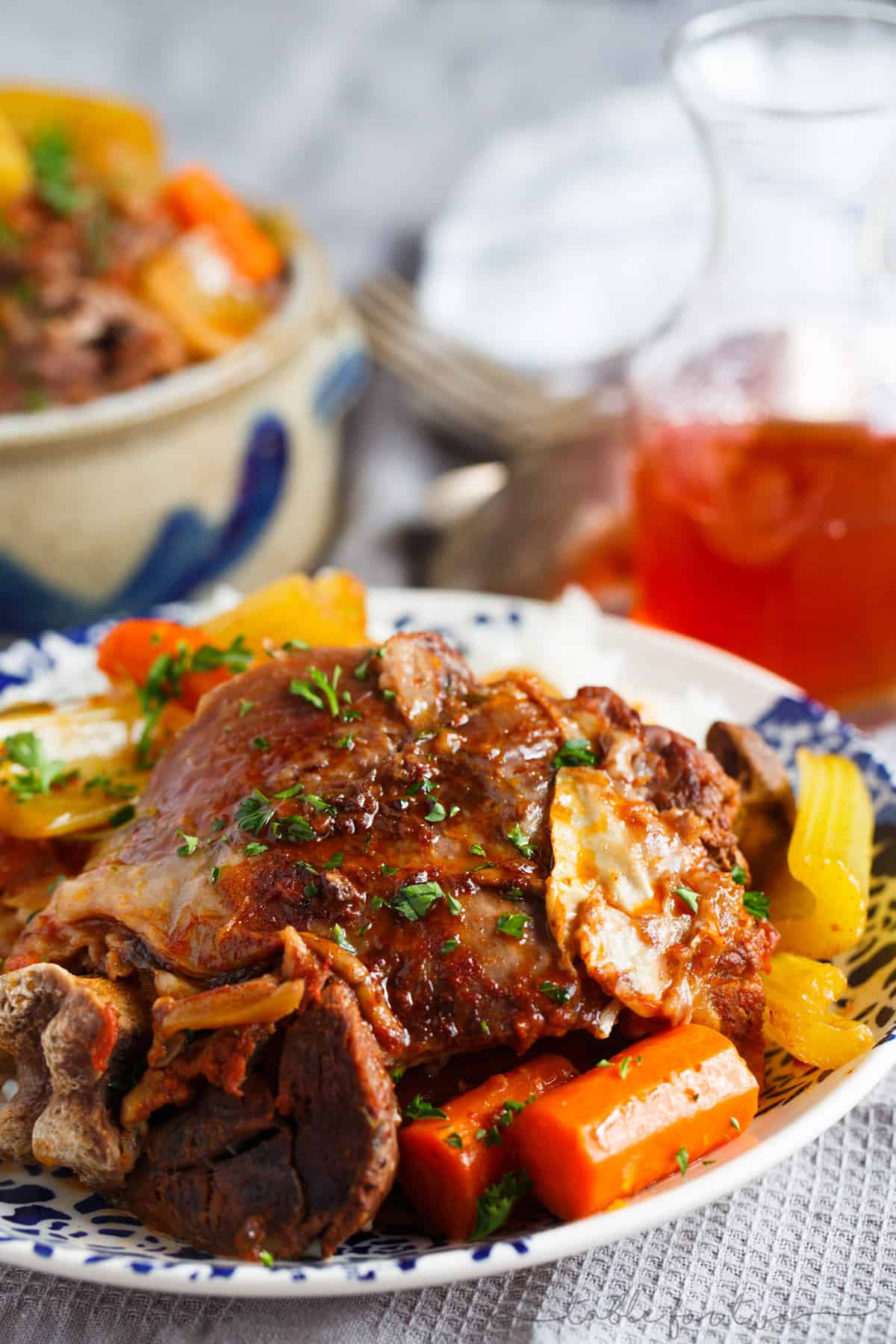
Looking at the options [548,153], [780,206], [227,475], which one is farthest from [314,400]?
[548,153]

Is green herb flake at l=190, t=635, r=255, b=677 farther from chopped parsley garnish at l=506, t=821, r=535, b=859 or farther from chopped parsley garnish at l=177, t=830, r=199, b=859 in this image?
chopped parsley garnish at l=506, t=821, r=535, b=859

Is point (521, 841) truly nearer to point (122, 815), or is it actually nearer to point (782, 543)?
point (122, 815)

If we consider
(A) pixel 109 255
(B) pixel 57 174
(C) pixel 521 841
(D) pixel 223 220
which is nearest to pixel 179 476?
(A) pixel 109 255

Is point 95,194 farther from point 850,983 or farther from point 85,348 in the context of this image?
point 850,983

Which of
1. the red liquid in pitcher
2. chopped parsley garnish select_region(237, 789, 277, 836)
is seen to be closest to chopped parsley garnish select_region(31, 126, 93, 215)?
the red liquid in pitcher

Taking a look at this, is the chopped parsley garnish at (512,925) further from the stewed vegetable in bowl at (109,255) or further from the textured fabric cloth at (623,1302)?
the stewed vegetable in bowl at (109,255)
